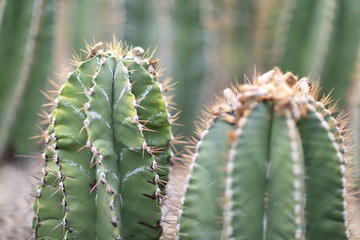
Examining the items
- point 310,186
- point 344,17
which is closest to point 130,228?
point 310,186

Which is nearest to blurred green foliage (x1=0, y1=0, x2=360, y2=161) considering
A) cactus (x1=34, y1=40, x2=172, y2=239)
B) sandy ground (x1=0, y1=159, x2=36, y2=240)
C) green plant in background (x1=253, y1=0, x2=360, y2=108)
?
green plant in background (x1=253, y1=0, x2=360, y2=108)

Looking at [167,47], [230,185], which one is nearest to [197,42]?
[167,47]

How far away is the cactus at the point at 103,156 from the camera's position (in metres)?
1.95

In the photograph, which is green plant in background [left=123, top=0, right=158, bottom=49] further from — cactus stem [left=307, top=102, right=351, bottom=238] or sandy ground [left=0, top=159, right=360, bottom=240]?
cactus stem [left=307, top=102, right=351, bottom=238]

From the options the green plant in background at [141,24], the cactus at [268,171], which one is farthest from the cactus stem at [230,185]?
the green plant in background at [141,24]

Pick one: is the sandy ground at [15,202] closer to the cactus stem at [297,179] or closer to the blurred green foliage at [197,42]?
the blurred green foliage at [197,42]

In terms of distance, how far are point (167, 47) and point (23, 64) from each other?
3.45 ft

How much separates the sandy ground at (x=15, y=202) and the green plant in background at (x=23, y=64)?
0.44ft

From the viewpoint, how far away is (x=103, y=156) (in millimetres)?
1931

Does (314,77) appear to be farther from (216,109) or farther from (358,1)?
(216,109)

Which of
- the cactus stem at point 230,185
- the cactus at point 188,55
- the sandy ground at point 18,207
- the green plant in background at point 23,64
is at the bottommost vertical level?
the cactus stem at point 230,185

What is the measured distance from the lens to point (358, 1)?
13.1 ft

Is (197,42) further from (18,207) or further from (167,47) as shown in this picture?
(18,207)

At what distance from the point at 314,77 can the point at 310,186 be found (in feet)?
7.61
